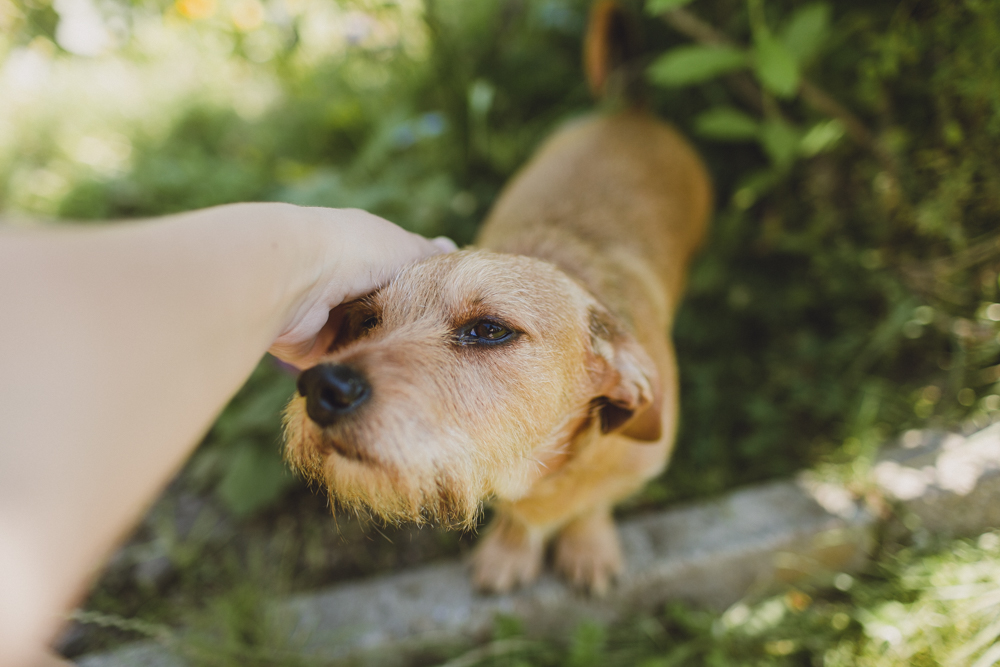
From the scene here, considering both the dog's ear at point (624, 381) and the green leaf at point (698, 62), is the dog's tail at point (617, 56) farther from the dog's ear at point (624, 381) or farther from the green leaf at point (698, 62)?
the dog's ear at point (624, 381)

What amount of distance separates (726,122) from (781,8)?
847 millimetres

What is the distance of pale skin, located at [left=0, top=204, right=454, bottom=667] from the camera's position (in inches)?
24.6

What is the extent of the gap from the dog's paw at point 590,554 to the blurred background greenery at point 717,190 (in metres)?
0.47

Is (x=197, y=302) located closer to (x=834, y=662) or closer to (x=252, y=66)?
(x=834, y=662)

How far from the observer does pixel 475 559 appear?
2.25m

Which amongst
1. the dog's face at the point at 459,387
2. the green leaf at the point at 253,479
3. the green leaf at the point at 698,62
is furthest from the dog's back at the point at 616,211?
the green leaf at the point at 253,479

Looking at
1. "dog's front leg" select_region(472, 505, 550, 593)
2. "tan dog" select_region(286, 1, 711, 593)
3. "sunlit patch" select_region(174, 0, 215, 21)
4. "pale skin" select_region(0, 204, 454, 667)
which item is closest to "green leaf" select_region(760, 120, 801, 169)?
"tan dog" select_region(286, 1, 711, 593)

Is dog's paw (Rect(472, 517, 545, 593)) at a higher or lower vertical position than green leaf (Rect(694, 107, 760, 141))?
lower

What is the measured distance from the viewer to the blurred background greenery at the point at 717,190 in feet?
7.49

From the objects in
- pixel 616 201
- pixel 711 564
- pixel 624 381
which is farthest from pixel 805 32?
pixel 711 564

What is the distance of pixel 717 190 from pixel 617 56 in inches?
45.8

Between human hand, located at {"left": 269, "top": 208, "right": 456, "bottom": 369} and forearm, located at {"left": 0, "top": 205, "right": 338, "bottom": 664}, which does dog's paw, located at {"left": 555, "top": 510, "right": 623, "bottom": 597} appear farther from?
forearm, located at {"left": 0, "top": 205, "right": 338, "bottom": 664}

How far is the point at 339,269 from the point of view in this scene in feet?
4.16

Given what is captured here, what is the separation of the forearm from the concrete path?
1605 millimetres
